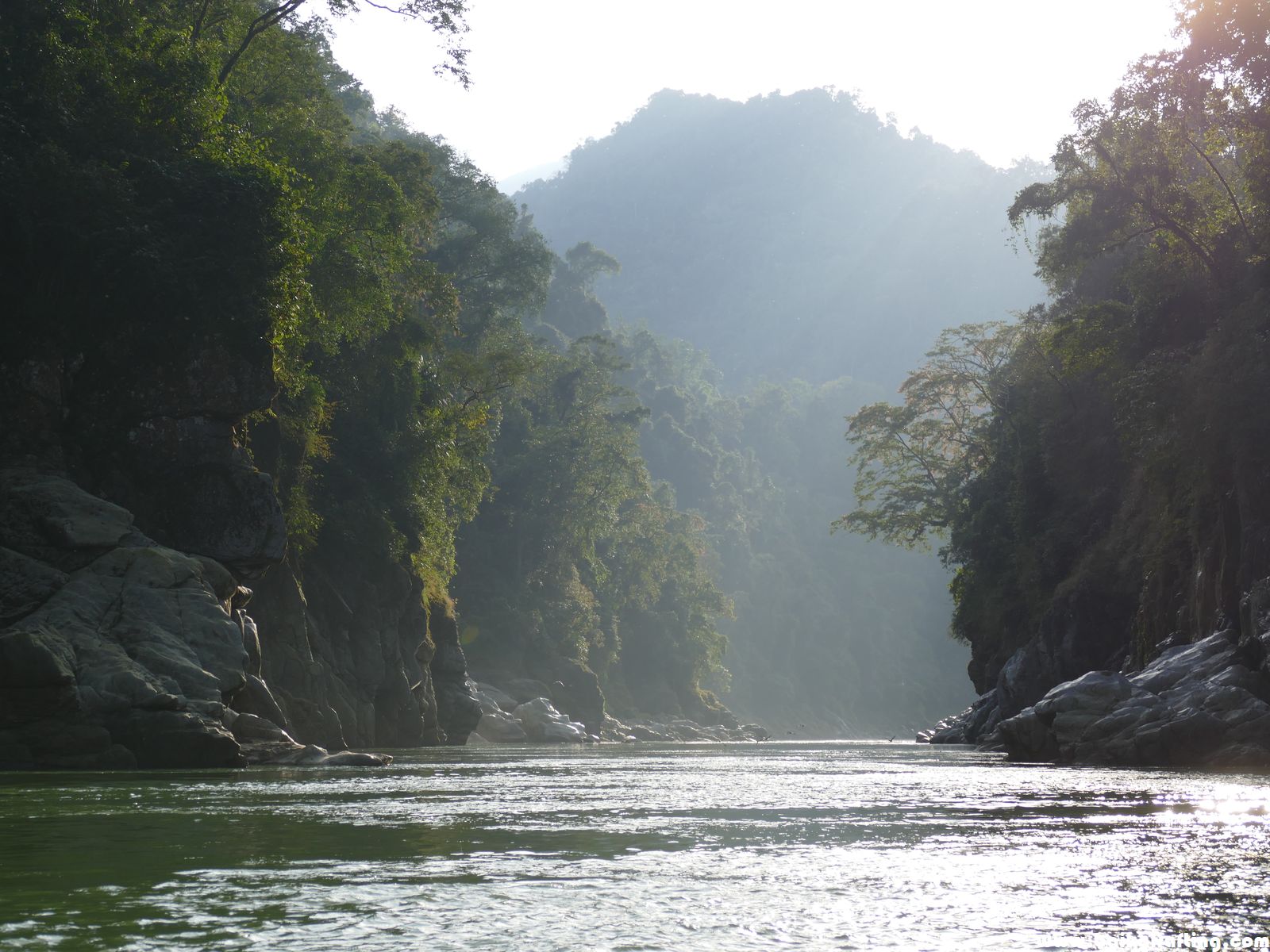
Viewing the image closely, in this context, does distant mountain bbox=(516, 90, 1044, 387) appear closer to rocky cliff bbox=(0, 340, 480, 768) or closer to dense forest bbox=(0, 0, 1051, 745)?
dense forest bbox=(0, 0, 1051, 745)

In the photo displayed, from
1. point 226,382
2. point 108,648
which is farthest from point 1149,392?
point 108,648

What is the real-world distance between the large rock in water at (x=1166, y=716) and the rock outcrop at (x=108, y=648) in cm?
1098

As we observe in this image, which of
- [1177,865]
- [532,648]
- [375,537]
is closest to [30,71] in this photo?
[375,537]

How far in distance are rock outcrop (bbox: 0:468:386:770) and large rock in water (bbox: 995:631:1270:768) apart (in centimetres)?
1098

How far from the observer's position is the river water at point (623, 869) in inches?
154

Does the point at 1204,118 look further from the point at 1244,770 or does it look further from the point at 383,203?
the point at 383,203

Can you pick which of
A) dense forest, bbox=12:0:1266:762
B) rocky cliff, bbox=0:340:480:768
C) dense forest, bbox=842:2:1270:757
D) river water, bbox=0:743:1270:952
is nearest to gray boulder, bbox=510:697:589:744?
dense forest, bbox=12:0:1266:762

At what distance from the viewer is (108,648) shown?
15.5 metres

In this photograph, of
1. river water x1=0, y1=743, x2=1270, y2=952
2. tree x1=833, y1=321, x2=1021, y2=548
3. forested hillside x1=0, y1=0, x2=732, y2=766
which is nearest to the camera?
river water x1=0, y1=743, x2=1270, y2=952

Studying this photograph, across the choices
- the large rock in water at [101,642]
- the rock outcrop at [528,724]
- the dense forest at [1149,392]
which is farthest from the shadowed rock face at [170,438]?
the rock outcrop at [528,724]

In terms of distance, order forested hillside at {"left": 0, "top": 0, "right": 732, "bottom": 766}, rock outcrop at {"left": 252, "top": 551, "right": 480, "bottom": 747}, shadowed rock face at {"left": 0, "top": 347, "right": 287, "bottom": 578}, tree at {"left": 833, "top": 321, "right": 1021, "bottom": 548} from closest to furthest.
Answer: forested hillside at {"left": 0, "top": 0, "right": 732, "bottom": 766}, shadowed rock face at {"left": 0, "top": 347, "right": 287, "bottom": 578}, rock outcrop at {"left": 252, "top": 551, "right": 480, "bottom": 747}, tree at {"left": 833, "top": 321, "right": 1021, "bottom": 548}

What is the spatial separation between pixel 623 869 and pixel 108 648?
1212cm

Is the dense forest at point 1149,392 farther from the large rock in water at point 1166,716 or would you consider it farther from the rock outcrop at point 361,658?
the rock outcrop at point 361,658

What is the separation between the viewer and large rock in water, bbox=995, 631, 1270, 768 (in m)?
16.1
